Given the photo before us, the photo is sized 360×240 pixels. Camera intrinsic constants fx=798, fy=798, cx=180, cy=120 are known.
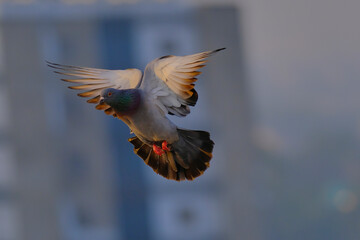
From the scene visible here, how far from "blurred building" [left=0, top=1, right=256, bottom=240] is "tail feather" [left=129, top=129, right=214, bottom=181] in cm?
1006

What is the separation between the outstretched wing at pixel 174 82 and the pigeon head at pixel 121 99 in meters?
0.02

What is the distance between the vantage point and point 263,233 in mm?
12984

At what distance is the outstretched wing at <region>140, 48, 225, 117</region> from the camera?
2.31ft

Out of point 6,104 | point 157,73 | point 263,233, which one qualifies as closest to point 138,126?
point 157,73

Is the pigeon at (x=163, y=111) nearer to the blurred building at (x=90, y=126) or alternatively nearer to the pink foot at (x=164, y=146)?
the pink foot at (x=164, y=146)

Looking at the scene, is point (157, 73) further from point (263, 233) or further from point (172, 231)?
point (263, 233)

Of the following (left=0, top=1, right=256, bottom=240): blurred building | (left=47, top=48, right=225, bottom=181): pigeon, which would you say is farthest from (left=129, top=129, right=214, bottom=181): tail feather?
(left=0, top=1, right=256, bottom=240): blurred building

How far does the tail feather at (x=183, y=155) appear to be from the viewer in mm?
746

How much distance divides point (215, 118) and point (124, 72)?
10.8 m

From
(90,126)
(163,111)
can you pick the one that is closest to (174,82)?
(163,111)

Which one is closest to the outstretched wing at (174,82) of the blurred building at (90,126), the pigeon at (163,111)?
the pigeon at (163,111)

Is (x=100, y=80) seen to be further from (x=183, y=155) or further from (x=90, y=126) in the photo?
(x=90, y=126)

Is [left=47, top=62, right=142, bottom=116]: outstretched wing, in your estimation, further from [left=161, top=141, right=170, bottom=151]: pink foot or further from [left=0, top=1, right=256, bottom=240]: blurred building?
[left=0, top=1, right=256, bottom=240]: blurred building

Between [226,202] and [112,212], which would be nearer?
[112,212]
